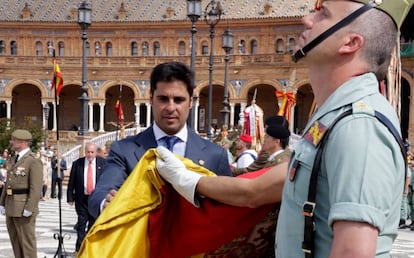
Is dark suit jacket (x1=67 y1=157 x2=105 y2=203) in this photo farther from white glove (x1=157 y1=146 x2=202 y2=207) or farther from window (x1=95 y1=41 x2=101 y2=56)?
window (x1=95 y1=41 x2=101 y2=56)

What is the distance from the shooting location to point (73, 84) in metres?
49.0

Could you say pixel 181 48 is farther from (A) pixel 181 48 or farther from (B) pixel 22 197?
(B) pixel 22 197

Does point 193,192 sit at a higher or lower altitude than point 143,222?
higher

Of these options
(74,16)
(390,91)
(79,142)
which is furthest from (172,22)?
(390,91)

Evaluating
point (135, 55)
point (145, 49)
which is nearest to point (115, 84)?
point (135, 55)

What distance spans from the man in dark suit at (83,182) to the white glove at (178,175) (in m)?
7.13

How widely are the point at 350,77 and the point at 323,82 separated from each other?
0.31 ft

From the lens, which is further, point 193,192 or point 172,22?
point 172,22

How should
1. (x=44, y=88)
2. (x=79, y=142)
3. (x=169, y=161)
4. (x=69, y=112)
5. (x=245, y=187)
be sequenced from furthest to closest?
(x=69, y=112)
(x=44, y=88)
(x=79, y=142)
(x=169, y=161)
(x=245, y=187)

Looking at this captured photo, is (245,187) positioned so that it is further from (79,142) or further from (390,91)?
(79,142)

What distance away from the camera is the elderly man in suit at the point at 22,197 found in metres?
7.89

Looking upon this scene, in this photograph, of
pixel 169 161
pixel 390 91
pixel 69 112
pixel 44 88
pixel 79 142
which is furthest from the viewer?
pixel 69 112

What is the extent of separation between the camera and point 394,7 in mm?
1760

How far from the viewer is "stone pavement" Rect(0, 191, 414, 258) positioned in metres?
9.40
